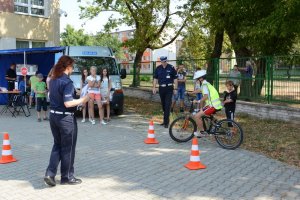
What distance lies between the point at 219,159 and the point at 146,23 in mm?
15917

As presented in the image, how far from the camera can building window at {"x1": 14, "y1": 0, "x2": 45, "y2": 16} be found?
2117 centimetres

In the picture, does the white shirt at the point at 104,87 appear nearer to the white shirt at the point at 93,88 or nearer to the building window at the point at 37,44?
the white shirt at the point at 93,88

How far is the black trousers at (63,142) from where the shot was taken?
5.21 m

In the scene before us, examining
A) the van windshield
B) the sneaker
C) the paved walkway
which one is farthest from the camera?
the van windshield

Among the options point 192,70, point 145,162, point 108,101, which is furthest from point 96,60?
point 145,162

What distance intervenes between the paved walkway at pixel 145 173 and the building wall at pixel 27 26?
1300 cm

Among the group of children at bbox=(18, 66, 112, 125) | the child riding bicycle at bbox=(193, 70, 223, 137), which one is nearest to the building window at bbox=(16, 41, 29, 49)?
the group of children at bbox=(18, 66, 112, 125)

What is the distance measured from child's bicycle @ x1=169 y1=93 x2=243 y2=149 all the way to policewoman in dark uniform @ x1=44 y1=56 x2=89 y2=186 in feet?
11.6

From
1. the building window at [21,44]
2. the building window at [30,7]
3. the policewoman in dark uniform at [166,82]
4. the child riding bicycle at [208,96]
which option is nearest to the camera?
the child riding bicycle at [208,96]

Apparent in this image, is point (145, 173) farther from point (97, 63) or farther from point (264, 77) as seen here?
point (97, 63)

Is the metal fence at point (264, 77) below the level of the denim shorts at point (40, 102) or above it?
above

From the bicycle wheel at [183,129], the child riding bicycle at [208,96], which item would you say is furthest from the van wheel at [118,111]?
the child riding bicycle at [208,96]

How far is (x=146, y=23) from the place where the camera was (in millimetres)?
21812

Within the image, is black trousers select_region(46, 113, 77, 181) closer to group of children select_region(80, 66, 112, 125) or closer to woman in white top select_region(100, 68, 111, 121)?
group of children select_region(80, 66, 112, 125)
